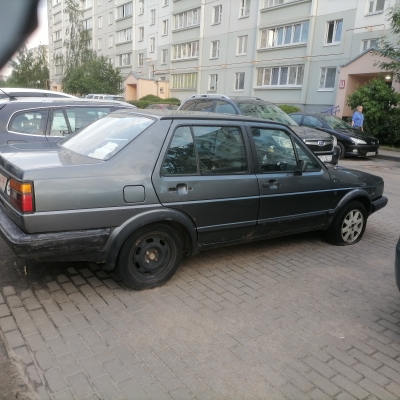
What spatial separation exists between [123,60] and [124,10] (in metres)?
5.44

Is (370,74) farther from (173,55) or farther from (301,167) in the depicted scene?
(173,55)

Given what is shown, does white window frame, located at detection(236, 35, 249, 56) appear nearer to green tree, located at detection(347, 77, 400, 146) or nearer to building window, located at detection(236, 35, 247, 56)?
building window, located at detection(236, 35, 247, 56)

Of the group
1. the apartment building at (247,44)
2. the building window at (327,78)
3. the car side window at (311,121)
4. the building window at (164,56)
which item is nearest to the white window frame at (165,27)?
the apartment building at (247,44)

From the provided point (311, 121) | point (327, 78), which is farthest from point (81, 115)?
point (327, 78)

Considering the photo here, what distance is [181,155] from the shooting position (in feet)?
12.3

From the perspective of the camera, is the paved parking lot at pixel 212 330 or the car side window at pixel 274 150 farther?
the car side window at pixel 274 150

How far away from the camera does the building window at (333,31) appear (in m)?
23.3

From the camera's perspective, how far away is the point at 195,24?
116 ft

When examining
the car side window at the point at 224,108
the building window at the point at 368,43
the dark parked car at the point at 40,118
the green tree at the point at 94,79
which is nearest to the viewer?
the dark parked car at the point at 40,118

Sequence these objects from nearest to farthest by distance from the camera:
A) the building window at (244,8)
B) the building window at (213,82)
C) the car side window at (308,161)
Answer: the car side window at (308,161) < the building window at (244,8) < the building window at (213,82)

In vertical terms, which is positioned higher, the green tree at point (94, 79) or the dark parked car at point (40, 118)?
the green tree at point (94, 79)

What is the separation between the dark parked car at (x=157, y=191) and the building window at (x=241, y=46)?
2797 centimetres

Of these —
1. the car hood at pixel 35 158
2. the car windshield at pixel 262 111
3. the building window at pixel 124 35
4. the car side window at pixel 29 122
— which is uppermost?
the building window at pixel 124 35

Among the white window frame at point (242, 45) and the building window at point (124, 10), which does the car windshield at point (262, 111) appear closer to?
the white window frame at point (242, 45)
